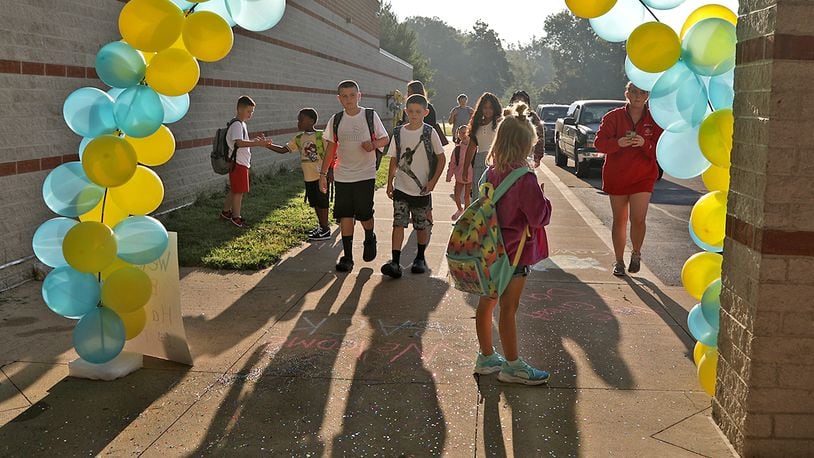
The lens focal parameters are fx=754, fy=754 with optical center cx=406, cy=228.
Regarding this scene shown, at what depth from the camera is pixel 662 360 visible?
16.0 feet

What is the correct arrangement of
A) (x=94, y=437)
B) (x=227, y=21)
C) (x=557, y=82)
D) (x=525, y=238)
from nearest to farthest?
(x=94, y=437)
(x=525, y=238)
(x=227, y=21)
(x=557, y=82)

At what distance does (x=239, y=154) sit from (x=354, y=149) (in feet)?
9.23

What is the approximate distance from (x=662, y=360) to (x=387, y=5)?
259 ft

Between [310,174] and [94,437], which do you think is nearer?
[94,437]

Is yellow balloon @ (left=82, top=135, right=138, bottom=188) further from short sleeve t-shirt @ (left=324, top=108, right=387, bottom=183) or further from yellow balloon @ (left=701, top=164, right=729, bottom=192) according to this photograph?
yellow balloon @ (left=701, top=164, right=729, bottom=192)

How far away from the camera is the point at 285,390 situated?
14.2ft

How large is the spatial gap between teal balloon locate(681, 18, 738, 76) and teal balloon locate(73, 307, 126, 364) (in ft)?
11.8

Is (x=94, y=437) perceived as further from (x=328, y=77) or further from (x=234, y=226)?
(x=328, y=77)

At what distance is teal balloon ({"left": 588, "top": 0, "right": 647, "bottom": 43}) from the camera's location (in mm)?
4614

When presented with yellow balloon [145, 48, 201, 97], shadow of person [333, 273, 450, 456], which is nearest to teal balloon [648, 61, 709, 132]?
shadow of person [333, 273, 450, 456]

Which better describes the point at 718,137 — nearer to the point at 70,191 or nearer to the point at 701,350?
the point at 701,350

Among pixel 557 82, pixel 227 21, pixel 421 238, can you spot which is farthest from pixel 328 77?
pixel 557 82

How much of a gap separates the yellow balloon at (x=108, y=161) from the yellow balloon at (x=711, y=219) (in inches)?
126

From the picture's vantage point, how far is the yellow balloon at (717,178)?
4246 millimetres
